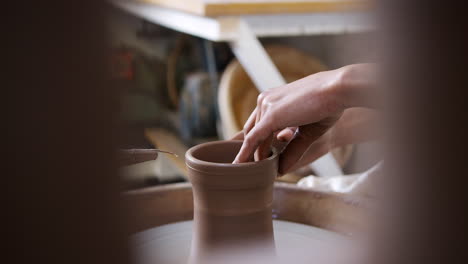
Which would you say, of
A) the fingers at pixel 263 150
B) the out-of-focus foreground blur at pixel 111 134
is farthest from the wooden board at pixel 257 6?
the out-of-focus foreground blur at pixel 111 134

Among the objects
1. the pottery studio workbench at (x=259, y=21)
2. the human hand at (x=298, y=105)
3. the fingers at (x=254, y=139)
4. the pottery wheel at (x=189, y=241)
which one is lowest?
the pottery wheel at (x=189, y=241)

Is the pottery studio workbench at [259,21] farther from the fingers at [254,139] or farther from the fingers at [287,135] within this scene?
the fingers at [254,139]

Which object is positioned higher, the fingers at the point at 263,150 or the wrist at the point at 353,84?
the wrist at the point at 353,84

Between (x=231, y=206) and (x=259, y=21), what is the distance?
1430mm

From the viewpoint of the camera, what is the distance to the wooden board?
190 centimetres

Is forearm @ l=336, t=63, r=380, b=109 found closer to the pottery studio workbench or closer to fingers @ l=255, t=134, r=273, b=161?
fingers @ l=255, t=134, r=273, b=161

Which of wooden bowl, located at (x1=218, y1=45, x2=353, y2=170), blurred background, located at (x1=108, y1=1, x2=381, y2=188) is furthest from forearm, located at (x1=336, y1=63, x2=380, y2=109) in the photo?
wooden bowl, located at (x1=218, y1=45, x2=353, y2=170)

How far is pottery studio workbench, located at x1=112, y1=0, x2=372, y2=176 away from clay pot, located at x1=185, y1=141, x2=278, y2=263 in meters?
1.14

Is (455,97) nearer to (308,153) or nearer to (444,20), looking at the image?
(444,20)

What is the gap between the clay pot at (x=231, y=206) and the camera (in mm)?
851

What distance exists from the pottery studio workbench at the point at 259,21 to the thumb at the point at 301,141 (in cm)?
101

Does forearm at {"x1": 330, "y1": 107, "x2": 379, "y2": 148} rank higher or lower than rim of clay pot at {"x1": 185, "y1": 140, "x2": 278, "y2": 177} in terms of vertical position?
lower

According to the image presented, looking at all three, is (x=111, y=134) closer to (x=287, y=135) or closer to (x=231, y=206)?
(x=231, y=206)

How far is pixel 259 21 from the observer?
7.09 feet
